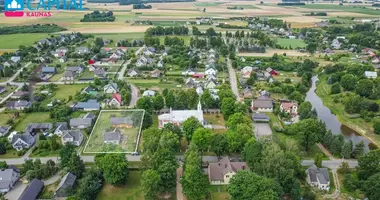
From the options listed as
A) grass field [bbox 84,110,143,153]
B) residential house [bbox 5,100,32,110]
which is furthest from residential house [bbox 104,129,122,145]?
residential house [bbox 5,100,32,110]

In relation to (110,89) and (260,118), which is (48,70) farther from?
(260,118)

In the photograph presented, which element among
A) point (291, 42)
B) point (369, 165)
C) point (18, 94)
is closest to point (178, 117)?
point (369, 165)

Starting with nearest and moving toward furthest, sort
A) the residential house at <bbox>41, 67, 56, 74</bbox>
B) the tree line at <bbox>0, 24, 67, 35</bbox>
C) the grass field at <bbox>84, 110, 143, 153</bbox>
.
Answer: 1. the grass field at <bbox>84, 110, 143, 153</bbox>
2. the residential house at <bbox>41, 67, 56, 74</bbox>
3. the tree line at <bbox>0, 24, 67, 35</bbox>

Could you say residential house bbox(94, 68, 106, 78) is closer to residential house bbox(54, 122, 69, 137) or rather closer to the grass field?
the grass field

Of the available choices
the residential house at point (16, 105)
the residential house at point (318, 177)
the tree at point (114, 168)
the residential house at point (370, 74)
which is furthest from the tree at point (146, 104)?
the residential house at point (370, 74)

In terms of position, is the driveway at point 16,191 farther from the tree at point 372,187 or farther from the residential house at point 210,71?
the residential house at point 210,71

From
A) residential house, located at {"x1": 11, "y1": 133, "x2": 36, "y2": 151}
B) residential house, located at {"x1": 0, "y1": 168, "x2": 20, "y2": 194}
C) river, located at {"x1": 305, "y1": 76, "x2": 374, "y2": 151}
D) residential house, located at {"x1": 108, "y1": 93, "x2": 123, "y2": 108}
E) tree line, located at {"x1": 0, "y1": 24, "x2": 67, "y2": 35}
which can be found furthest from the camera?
tree line, located at {"x1": 0, "y1": 24, "x2": 67, "y2": 35}

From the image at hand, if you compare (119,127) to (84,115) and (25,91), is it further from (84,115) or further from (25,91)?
(25,91)
